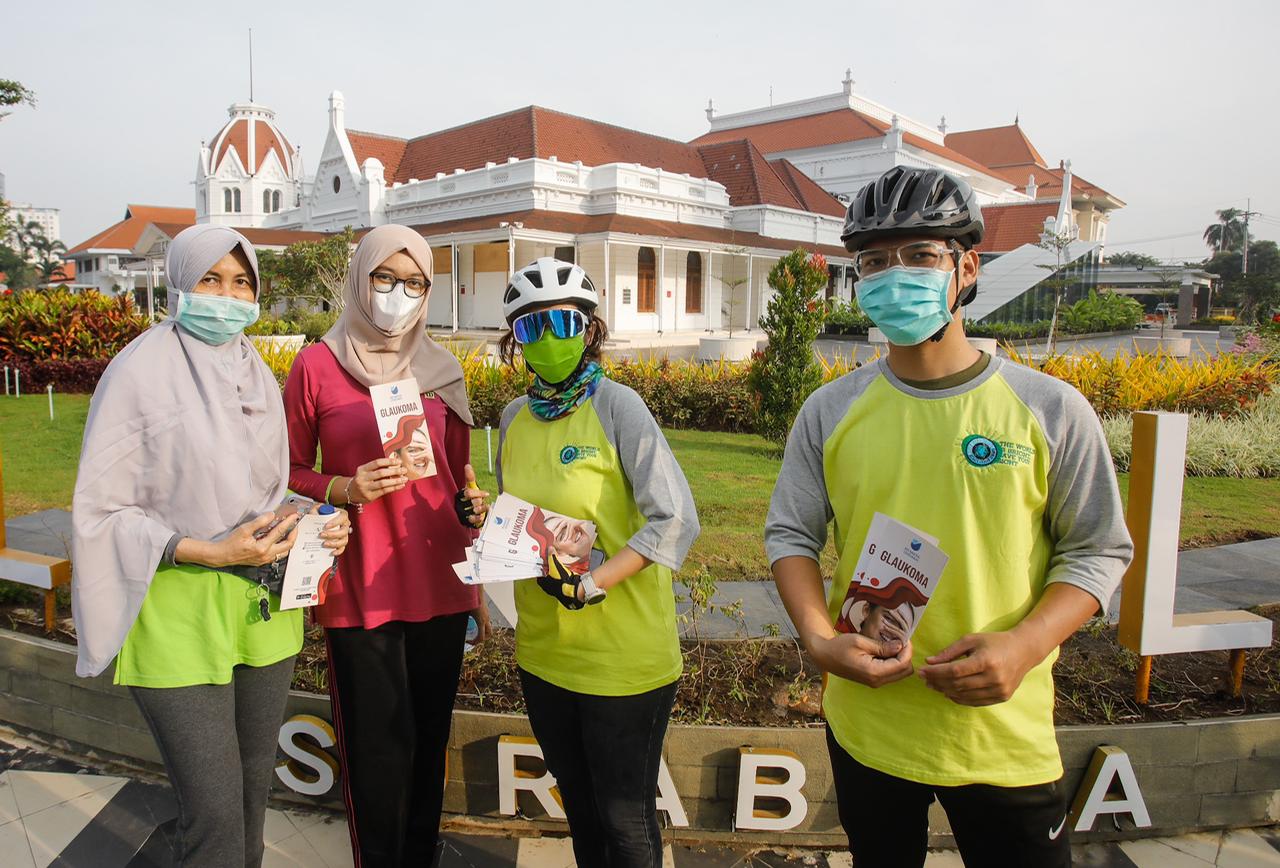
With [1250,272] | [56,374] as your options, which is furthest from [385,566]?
[1250,272]

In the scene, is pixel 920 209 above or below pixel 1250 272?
below

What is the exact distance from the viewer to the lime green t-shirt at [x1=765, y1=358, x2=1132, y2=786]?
160 centimetres

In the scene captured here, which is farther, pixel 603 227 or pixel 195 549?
pixel 603 227

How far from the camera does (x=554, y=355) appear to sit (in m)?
2.18

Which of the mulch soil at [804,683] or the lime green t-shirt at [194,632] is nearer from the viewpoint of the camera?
the lime green t-shirt at [194,632]

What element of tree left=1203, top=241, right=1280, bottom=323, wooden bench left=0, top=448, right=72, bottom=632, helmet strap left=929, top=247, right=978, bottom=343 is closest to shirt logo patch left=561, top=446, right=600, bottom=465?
helmet strap left=929, top=247, right=978, bottom=343

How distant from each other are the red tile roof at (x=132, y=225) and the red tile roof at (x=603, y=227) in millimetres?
46028

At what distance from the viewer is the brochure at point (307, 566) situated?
213 centimetres

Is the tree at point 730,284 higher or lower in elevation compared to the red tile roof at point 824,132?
lower

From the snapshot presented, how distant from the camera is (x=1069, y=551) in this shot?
1637 millimetres

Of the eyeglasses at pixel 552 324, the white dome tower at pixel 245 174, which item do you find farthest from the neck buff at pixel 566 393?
the white dome tower at pixel 245 174

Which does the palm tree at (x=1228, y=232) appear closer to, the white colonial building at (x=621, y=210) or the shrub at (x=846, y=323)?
the white colonial building at (x=621, y=210)

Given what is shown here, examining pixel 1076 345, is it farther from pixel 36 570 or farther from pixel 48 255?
pixel 48 255

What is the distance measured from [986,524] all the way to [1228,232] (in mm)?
105969
